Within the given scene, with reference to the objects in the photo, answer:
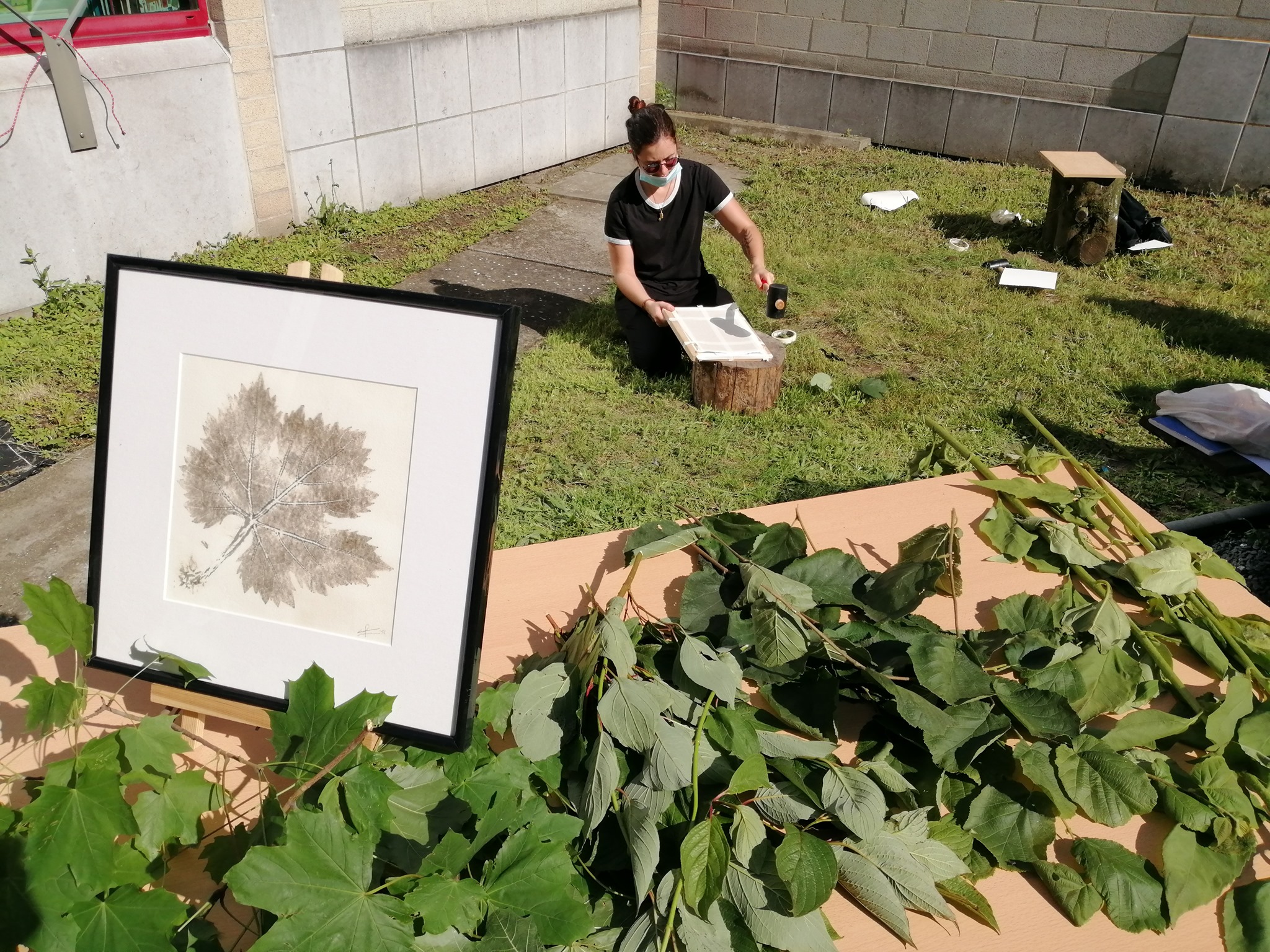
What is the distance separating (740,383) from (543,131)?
419cm

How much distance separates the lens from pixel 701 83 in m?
8.84

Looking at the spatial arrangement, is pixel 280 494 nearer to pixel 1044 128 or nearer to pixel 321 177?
pixel 321 177

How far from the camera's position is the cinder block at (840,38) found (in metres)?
7.97

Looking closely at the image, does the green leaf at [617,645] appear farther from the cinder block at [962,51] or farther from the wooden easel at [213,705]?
the cinder block at [962,51]

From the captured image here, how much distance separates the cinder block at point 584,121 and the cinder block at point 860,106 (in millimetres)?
1971

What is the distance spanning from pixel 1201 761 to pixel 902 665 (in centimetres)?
40

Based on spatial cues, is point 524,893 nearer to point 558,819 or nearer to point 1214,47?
point 558,819

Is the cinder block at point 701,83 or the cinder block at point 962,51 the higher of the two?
the cinder block at point 962,51

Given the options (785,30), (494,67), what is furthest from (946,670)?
(785,30)

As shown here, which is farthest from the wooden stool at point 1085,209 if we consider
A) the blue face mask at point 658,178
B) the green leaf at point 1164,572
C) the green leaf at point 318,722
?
the green leaf at point 318,722

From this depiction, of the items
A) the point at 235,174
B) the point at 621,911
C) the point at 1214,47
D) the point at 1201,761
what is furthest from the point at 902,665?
the point at 1214,47

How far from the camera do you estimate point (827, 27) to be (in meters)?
8.10

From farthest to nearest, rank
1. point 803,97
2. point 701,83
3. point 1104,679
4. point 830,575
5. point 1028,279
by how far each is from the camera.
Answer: point 701,83
point 803,97
point 1028,279
point 830,575
point 1104,679

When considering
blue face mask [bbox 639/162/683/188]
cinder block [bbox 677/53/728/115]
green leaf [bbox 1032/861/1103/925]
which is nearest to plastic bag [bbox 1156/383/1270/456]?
blue face mask [bbox 639/162/683/188]
